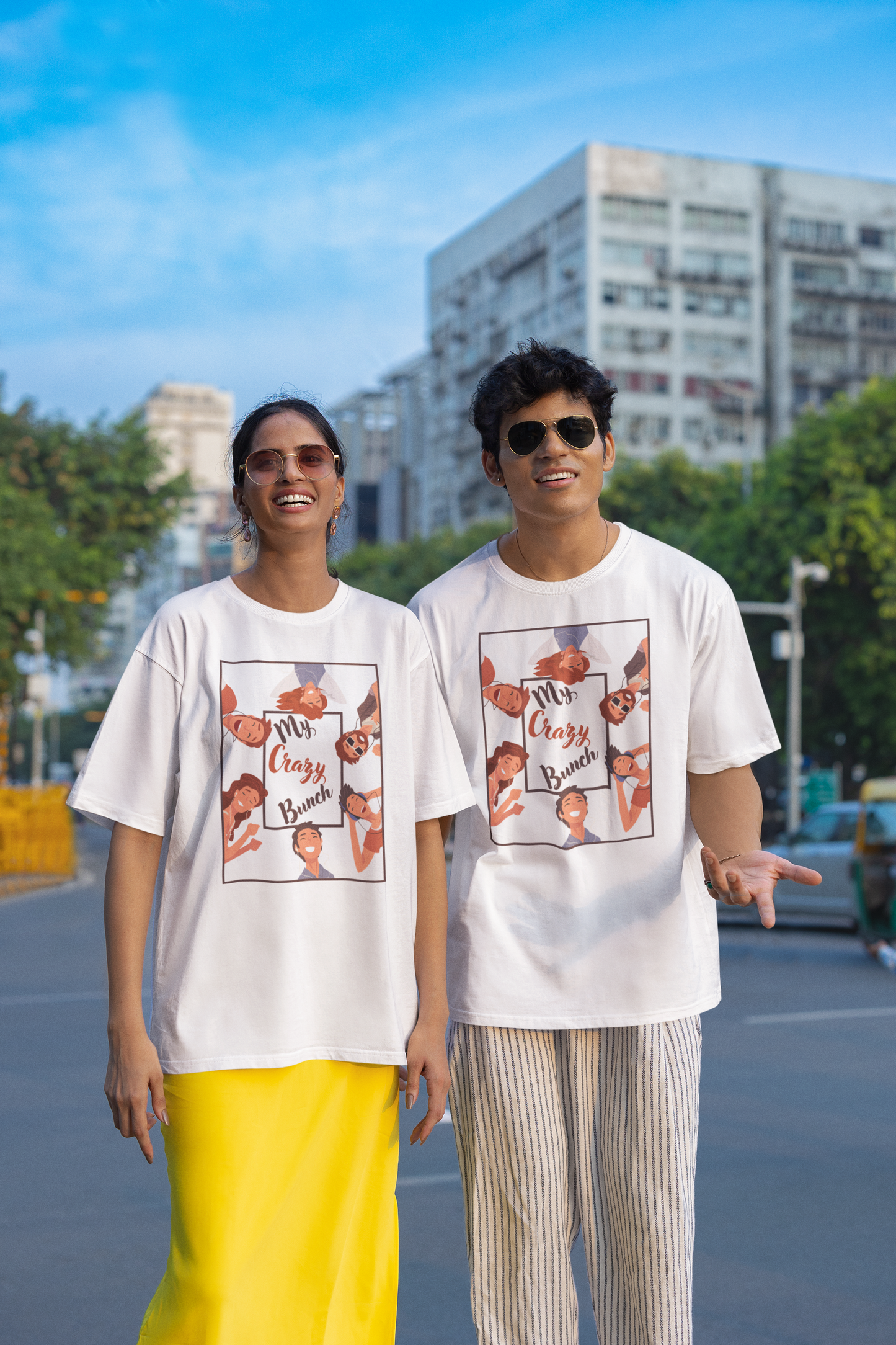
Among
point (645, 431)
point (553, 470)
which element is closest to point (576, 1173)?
point (553, 470)

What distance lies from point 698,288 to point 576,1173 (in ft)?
228

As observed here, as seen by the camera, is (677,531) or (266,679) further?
(677,531)

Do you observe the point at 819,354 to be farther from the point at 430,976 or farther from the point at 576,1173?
the point at 430,976

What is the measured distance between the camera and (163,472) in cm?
3253

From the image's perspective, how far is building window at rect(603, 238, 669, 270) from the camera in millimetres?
66750

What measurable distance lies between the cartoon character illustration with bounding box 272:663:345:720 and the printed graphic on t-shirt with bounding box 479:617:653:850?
0.32 m

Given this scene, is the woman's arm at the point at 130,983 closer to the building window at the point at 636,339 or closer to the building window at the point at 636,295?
the building window at the point at 636,339

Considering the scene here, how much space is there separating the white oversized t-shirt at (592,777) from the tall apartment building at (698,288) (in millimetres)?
63136

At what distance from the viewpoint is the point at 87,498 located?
101 ft

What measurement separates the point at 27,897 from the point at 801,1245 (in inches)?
609

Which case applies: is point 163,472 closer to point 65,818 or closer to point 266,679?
point 65,818

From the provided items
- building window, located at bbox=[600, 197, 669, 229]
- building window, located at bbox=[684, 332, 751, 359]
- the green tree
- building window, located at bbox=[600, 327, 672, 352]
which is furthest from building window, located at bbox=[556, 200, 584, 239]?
the green tree

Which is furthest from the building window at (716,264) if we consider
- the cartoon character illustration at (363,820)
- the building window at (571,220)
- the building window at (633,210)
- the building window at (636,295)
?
the cartoon character illustration at (363,820)

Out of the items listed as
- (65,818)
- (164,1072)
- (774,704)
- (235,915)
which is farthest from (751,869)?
(774,704)
